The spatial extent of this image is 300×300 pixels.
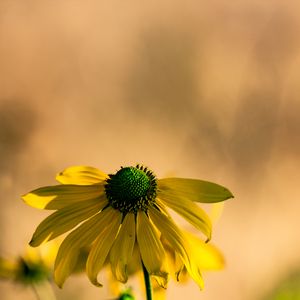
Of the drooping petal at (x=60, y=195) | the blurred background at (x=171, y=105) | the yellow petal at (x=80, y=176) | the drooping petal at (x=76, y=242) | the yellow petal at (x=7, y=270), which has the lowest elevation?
the yellow petal at (x=7, y=270)

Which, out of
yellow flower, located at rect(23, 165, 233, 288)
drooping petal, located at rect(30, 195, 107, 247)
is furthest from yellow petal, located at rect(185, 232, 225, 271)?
drooping petal, located at rect(30, 195, 107, 247)

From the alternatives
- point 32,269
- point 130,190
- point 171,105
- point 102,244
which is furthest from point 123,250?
point 171,105

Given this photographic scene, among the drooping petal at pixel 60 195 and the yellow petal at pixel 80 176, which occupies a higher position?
the yellow petal at pixel 80 176

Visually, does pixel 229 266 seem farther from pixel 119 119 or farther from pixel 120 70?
pixel 120 70

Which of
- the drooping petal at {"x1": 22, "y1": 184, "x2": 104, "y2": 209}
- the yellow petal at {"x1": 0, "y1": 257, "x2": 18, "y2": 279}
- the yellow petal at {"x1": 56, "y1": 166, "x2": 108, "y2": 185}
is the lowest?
the yellow petal at {"x1": 0, "y1": 257, "x2": 18, "y2": 279}

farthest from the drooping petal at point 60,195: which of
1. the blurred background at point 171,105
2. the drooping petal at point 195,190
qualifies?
the blurred background at point 171,105

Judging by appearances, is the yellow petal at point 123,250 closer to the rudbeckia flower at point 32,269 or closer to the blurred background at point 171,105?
the rudbeckia flower at point 32,269

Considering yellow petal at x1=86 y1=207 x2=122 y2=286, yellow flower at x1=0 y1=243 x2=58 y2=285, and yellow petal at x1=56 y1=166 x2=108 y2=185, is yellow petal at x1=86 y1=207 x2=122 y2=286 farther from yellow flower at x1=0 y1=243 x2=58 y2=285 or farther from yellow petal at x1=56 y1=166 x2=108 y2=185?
yellow flower at x1=0 y1=243 x2=58 y2=285
